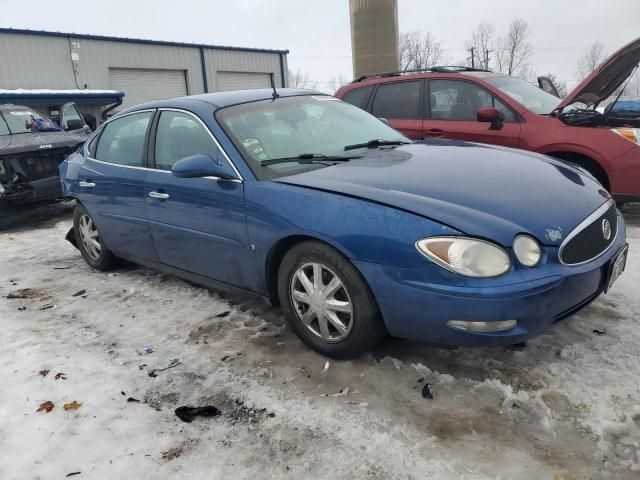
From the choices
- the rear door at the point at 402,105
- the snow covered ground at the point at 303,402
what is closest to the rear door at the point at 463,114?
the rear door at the point at 402,105

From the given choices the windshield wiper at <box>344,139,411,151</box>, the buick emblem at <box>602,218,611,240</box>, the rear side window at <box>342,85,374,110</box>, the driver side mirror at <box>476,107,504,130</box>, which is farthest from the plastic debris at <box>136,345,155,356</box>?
the rear side window at <box>342,85,374,110</box>

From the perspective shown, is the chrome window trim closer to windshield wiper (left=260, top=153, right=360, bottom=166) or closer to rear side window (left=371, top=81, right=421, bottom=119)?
windshield wiper (left=260, top=153, right=360, bottom=166)

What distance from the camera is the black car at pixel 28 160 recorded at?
6.95 metres

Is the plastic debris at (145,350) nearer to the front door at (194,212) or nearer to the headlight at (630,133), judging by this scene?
the front door at (194,212)

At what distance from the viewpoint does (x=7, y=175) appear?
274 inches

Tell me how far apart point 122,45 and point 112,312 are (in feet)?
67.1

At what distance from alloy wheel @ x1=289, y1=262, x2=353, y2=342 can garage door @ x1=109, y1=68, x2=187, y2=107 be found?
68.5 ft

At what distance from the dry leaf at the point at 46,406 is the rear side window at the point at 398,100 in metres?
5.02

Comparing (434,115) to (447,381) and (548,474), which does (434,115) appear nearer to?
(447,381)

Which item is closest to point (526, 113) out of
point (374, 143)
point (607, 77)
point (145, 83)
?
point (607, 77)

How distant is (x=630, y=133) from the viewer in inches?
204

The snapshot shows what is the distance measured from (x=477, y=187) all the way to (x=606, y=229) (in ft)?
2.45

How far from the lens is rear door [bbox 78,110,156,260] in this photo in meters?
4.07

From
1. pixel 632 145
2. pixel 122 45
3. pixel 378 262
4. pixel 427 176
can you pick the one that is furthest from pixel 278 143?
pixel 122 45
